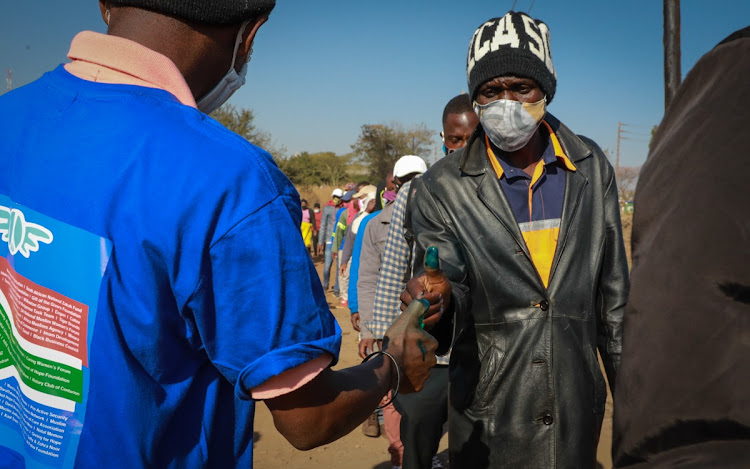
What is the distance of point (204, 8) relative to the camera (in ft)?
4.03

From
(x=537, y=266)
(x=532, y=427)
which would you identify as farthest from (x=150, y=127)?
(x=532, y=427)

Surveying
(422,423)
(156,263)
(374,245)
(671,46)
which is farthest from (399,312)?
(671,46)

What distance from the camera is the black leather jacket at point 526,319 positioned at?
95.0 inches

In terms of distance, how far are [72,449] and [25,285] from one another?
14.3 inches

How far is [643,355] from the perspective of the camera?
763mm

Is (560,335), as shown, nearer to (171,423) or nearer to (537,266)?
(537,266)

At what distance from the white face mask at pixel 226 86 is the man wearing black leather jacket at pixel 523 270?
1043 millimetres

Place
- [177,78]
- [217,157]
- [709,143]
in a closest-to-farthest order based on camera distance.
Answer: [709,143] < [217,157] < [177,78]

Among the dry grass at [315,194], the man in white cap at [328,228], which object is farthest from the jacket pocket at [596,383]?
the dry grass at [315,194]

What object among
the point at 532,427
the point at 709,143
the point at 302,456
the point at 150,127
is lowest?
the point at 302,456

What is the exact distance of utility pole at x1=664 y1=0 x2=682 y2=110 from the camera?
587 centimetres

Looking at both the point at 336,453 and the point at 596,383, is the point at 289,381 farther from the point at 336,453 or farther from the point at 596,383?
the point at 336,453

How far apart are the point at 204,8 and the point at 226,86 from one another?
237 mm

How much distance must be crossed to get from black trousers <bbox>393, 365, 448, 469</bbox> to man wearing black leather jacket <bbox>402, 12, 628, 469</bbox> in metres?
0.86
